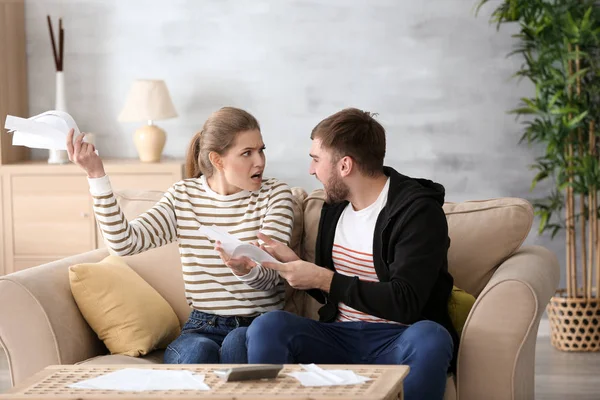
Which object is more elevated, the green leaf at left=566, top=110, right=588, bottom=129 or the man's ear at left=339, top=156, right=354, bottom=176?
the green leaf at left=566, top=110, right=588, bottom=129

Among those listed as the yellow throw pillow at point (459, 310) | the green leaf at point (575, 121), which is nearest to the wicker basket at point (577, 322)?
the green leaf at point (575, 121)

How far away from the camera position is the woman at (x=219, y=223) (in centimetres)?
280

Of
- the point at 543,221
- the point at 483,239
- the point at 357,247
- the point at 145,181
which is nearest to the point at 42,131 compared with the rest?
the point at 357,247

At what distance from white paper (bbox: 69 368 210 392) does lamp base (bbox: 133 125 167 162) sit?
2812 millimetres

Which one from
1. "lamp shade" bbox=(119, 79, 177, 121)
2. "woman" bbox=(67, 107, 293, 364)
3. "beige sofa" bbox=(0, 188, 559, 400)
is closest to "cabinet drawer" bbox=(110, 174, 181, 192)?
"lamp shade" bbox=(119, 79, 177, 121)

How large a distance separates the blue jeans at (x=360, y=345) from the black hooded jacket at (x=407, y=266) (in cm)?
8

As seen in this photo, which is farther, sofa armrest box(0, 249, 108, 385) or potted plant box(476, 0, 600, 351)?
potted plant box(476, 0, 600, 351)

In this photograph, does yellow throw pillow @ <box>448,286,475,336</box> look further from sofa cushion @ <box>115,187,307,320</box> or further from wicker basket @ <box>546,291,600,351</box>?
wicker basket @ <box>546,291,600,351</box>

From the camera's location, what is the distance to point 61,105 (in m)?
4.98

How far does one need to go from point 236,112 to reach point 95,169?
51 centimetres

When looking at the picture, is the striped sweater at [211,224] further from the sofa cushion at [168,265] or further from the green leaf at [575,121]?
the green leaf at [575,121]

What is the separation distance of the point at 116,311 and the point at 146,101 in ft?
7.18

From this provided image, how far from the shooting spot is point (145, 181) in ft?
15.5

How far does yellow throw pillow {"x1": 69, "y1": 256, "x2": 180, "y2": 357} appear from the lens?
2.81 m
